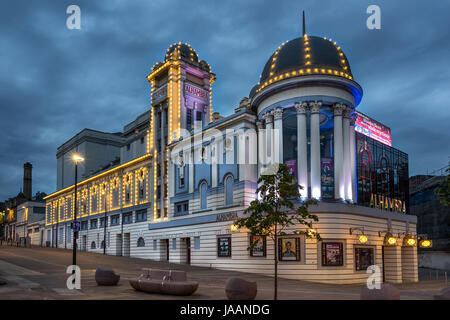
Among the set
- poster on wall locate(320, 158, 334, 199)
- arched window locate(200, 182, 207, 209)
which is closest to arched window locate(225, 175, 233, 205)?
arched window locate(200, 182, 207, 209)

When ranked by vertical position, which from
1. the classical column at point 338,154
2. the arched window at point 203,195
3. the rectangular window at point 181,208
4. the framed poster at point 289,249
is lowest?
the framed poster at point 289,249

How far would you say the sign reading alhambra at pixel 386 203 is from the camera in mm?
38375

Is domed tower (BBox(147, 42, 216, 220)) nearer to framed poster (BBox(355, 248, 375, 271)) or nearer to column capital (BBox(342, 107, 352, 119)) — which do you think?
column capital (BBox(342, 107, 352, 119))

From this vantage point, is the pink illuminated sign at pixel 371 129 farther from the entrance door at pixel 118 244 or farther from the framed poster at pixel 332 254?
the entrance door at pixel 118 244

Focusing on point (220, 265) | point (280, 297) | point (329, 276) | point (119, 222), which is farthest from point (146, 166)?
point (280, 297)

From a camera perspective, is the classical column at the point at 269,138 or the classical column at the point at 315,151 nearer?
the classical column at the point at 315,151

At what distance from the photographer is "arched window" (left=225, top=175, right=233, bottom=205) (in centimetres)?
3969

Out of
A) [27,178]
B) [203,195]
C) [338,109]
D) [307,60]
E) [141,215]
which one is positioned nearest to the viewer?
[338,109]

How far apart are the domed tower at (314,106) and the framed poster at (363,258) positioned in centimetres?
421

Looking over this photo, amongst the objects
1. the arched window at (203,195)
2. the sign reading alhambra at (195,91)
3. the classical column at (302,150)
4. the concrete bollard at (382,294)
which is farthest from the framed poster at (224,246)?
the concrete bollard at (382,294)

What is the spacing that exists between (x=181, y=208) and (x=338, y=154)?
783 inches

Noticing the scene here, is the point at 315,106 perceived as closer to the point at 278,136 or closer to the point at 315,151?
the point at 315,151

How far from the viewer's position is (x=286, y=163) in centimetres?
3588

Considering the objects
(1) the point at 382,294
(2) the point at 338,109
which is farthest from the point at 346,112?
(1) the point at 382,294
